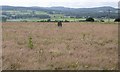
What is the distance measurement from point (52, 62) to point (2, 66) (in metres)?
1.90

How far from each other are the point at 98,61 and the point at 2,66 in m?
3.65

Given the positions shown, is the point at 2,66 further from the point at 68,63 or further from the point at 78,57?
the point at 78,57

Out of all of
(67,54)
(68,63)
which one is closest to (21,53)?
(67,54)

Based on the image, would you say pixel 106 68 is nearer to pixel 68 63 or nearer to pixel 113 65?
Answer: pixel 113 65

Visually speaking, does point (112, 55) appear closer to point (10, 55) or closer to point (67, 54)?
point (67, 54)

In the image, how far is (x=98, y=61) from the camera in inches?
475

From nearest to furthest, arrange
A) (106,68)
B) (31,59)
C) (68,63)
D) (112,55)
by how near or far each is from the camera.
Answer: (106,68), (68,63), (31,59), (112,55)

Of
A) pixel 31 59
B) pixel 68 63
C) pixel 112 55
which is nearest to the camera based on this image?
pixel 68 63

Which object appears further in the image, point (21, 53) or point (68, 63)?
point (21, 53)

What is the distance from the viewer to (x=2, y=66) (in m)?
10.9

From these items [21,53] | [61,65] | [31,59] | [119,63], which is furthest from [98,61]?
[21,53]

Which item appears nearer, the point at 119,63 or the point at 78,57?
the point at 119,63

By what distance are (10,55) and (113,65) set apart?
441cm

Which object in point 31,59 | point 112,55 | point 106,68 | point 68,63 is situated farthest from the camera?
point 112,55
